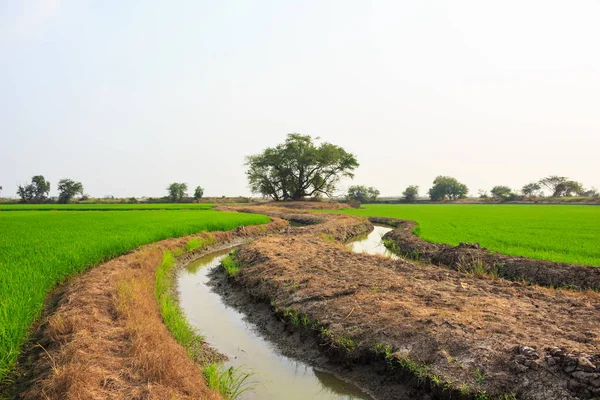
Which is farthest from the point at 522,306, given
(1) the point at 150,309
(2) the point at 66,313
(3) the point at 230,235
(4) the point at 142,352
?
(3) the point at 230,235

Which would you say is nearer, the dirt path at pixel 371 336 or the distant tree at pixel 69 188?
the dirt path at pixel 371 336

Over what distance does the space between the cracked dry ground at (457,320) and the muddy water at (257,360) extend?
0.60 metres

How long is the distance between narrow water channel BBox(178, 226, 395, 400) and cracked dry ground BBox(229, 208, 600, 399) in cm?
60

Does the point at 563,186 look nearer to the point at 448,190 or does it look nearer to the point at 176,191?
the point at 448,190

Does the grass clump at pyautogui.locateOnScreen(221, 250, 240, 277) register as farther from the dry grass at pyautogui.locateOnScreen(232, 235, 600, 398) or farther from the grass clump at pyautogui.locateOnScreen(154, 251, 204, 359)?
the grass clump at pyautogui.locateOnScreen(154, 251, 204, 359)

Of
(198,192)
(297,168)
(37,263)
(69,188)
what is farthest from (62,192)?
(37,263)

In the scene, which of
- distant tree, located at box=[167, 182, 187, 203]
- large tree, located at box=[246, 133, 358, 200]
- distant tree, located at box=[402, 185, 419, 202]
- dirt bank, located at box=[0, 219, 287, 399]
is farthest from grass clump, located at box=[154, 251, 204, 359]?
distant tree, located at box=[402, 185, 419, 202]

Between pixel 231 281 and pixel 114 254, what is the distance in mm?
4243

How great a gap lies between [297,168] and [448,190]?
57.6 m

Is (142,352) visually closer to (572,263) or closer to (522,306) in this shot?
(522,306)

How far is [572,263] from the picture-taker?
948cm

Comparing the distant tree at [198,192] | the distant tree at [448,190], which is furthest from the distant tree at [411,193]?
the distant tree at [198,192]

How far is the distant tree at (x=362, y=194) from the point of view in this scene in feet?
277

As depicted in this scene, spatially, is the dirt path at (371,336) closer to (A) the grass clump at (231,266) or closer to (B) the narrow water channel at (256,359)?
(B) the narrow water channel at (256,359)
